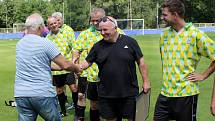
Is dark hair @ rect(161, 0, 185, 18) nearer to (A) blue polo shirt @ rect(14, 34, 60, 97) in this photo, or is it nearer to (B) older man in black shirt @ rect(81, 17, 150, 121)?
(B) older man in black shirt @ rect(81, 17, 150, 121)

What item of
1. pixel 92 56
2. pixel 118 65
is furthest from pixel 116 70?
pixel 92 56

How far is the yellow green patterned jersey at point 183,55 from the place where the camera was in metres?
5.12

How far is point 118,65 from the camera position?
619cm

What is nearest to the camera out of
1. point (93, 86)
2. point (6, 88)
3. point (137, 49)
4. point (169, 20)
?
point (169, 20)

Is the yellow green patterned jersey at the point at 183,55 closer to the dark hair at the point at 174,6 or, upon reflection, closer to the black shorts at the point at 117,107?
the dark hair at the point at 174,6

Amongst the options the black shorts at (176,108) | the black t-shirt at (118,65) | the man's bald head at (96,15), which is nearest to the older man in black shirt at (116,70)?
the black t-shirt at (118,65)

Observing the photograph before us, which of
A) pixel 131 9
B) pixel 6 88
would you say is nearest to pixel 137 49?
pixel 6 88

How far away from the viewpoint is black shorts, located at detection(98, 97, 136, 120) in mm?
6383

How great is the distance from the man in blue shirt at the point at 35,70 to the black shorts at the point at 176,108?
137 cm

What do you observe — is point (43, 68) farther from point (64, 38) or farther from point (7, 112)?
point (7, 112)

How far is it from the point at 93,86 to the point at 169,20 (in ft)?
9.20

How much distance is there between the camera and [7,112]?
982 cm

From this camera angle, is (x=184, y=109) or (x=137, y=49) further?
(x=137, y=49)

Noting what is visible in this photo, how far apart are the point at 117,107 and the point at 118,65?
2.25ft
